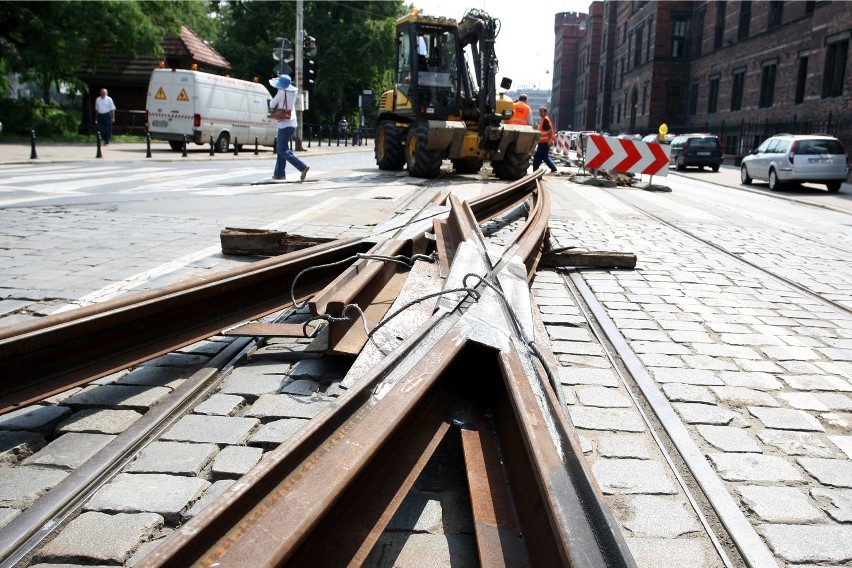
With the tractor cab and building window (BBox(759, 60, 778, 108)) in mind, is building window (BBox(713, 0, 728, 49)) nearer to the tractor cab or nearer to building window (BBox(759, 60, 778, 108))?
building window (BBox(759, 60, 778, 108))

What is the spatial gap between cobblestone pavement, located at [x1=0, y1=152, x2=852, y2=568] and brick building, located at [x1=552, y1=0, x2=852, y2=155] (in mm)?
28459

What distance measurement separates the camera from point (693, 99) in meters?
52.5

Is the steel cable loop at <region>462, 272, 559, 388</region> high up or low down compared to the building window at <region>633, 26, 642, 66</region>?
down

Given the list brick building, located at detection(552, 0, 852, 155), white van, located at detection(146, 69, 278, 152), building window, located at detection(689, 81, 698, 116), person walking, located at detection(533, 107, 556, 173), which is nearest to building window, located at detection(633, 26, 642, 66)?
brick building, located at detection(552, 0, 852, 155)

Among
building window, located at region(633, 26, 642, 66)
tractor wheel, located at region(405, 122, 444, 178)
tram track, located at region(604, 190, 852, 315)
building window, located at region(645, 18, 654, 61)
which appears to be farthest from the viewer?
building window, located at region(633, 26, 642, 66)

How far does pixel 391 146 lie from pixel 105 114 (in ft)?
49.5

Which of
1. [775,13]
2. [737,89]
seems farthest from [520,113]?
[737,89]

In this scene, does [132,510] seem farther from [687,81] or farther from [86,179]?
[687,81]

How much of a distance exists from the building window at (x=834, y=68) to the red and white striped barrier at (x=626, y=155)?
17851 mm

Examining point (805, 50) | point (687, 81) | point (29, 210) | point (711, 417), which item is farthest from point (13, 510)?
point (687, 81)

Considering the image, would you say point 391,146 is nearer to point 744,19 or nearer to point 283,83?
point 283,83

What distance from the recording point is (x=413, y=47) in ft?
58.2

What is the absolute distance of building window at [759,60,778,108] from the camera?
129 feet

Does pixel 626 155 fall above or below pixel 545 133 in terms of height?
below
